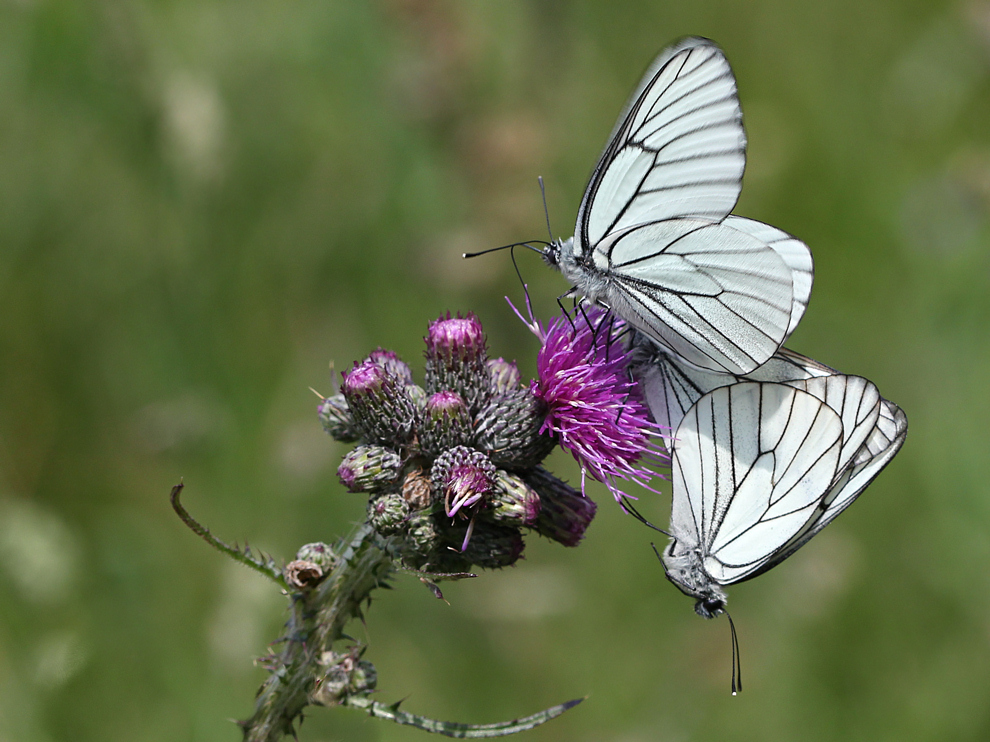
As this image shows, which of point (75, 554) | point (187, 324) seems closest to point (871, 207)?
point (187, 324)

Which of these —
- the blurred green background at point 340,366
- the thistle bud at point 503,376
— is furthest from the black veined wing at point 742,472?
the blurred green background at point 340,366

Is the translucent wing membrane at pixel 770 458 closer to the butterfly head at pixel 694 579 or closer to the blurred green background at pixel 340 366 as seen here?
the butterfly head at pixel 694 579

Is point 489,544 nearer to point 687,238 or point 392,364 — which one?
point 392,364

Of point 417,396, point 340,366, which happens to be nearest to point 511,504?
point 417,396

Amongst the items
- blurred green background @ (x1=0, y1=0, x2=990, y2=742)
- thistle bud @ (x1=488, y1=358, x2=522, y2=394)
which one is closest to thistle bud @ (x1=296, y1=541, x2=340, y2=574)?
thistle bud @ (x1=488, y1=358, x2=522, y2=394)

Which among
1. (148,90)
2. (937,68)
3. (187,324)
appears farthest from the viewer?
(937,68)

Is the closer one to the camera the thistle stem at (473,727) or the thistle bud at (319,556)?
the thistle stem at (473,727)

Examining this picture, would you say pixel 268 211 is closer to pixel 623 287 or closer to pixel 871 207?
pixel 623 287
